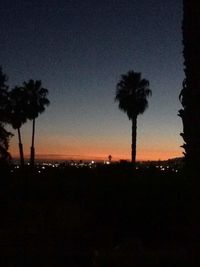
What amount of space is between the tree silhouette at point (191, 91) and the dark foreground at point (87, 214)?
715 centimetres

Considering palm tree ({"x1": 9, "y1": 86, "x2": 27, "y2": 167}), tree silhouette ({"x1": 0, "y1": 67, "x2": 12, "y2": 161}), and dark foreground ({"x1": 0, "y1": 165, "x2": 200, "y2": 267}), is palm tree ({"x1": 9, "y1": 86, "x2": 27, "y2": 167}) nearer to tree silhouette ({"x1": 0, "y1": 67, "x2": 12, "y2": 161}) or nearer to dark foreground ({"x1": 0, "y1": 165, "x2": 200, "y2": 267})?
tree silhouette ({"x1": 0, "y1": 67, "x2": 12, "y2": 161})

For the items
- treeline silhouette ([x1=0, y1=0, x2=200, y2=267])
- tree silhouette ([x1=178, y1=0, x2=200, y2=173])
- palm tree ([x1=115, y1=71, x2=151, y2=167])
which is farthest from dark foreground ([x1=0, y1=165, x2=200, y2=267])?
palm tree ([x1=115, y1=71, x2=151, y2=167])

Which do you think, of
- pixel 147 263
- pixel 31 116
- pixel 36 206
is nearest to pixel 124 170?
pixel 36 206

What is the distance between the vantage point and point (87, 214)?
2205 centimetres

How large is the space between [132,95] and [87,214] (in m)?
32.9

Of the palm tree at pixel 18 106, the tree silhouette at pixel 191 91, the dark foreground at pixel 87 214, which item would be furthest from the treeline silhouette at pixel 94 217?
the palm tree at pixel 18 106

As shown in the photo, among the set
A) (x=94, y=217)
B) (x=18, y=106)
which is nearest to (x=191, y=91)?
(x=94, y=217)

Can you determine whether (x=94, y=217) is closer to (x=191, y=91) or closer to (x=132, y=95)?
(x=191, y=91)

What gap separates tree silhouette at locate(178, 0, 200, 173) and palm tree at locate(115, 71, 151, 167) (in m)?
45.8

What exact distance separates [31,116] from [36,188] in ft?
134

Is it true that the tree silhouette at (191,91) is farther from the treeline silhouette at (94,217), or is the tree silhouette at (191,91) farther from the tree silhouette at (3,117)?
the tree silhouette at (3,117)

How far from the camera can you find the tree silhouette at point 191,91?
727cm

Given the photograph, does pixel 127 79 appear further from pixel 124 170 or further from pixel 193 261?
pixel 193 261

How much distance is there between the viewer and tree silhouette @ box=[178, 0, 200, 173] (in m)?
7.27
